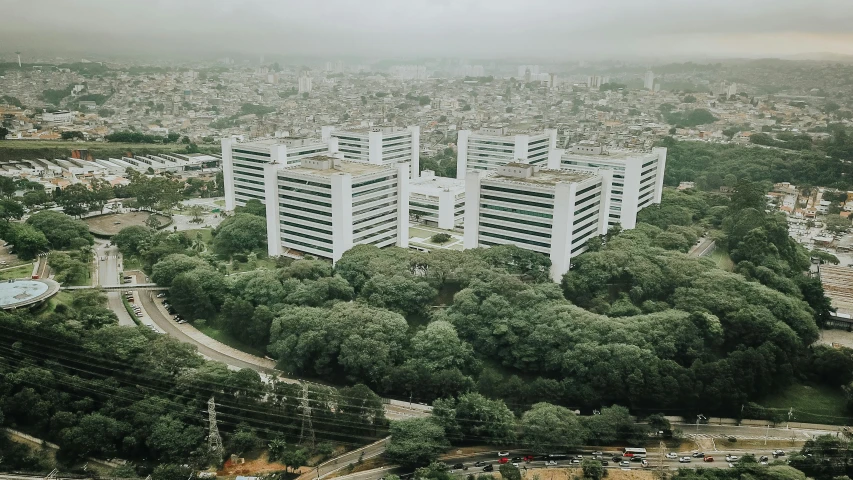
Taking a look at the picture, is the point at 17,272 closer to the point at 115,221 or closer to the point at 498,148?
the point at 115,221

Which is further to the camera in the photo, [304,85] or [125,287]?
[304,85]

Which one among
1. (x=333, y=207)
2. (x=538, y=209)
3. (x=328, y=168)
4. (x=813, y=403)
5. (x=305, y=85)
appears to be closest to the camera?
(x=813, y=403)

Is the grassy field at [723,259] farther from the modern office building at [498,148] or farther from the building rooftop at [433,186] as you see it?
the modern office building at [498,148]

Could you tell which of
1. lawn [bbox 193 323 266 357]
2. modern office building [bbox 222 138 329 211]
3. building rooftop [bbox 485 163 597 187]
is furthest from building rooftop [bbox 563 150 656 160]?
lawn [bbox 193 323 266 357]

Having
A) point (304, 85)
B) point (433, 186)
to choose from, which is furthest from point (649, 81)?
point (304, 85)

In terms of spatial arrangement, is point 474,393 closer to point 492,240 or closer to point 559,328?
point 559,328

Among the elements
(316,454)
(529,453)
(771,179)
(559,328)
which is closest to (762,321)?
(559,328)

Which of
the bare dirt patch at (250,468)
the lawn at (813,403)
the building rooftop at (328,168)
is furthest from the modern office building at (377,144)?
the lawn at (813,403)

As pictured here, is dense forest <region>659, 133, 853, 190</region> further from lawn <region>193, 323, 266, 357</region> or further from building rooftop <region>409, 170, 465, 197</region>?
lawn <region>193, 323, 266, 357</region>
